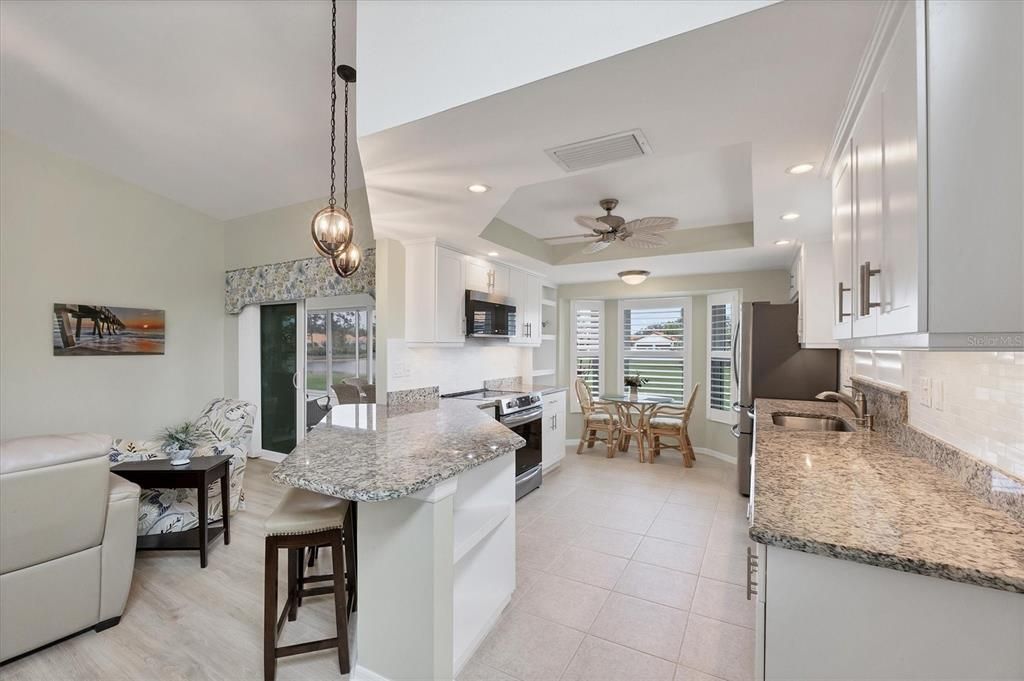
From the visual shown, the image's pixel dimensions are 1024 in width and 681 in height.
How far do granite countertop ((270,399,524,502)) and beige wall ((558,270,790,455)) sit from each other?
362 cm

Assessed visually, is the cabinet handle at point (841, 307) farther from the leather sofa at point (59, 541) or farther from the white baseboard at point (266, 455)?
the white baseboard at point (266, 455)

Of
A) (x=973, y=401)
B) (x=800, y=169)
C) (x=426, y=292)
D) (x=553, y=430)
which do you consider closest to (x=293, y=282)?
(x=426, y=292)

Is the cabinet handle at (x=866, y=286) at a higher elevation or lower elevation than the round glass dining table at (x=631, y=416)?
higher

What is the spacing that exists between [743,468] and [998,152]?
11.8ft

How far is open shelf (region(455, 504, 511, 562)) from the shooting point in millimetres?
1723

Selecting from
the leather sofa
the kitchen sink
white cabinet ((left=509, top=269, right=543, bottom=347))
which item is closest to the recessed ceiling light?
the kitchen sink

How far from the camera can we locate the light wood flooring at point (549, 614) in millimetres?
1852

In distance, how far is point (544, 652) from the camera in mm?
1938

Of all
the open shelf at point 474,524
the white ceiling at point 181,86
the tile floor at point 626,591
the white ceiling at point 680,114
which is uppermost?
→ the white ceiling at point 181,86

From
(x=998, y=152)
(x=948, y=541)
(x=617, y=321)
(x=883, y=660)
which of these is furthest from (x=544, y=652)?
(x=617, y=321)

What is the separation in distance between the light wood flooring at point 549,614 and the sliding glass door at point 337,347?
4.93ft

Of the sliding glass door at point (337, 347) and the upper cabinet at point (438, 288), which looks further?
the sliding glass door at point (337, 347)

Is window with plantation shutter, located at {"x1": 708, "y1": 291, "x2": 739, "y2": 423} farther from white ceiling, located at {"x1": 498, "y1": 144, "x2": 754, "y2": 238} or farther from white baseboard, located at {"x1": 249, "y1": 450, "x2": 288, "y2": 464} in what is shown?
white baseboard, located at {"x1": 249, "y1": 450, "x2": 288, "y2": 464}

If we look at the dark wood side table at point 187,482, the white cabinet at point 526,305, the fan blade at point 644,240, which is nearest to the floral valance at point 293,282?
the white cabinet at point 526,305
